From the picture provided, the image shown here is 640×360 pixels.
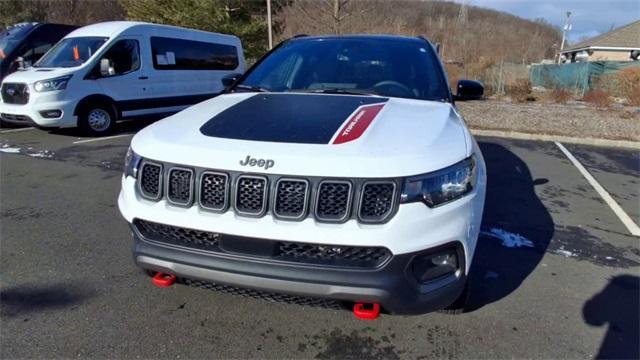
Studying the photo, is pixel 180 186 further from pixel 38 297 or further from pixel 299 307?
pixel 38 297

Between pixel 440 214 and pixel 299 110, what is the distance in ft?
3.68

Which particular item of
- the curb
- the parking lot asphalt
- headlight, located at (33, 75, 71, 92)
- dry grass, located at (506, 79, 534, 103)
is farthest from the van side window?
dry grass, located at (506, 79, 534, 103)

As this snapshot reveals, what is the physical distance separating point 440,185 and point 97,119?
328 inches

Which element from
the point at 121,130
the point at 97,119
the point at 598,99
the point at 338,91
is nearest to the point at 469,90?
the point at 338,91

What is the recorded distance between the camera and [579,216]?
4602mm

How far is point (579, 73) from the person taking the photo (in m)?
25.5

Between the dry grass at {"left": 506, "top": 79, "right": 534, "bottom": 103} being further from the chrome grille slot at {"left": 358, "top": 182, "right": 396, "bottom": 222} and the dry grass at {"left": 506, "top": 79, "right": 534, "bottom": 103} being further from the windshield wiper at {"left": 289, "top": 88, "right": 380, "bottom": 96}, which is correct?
the chrome grille slot at {"left": 358, "top": 182, "right": 396, "bottom": 222}

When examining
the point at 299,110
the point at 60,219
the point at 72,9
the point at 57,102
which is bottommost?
the point at 60,219

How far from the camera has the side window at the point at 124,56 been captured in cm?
874

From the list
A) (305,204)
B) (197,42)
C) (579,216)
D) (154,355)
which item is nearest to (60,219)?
(154,355)

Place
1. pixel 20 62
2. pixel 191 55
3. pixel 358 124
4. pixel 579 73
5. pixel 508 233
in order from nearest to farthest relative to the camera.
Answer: pixel 358 124 < pixel 508 233 < pixel 20 62 < pixel 191 55 < pixel 579 73

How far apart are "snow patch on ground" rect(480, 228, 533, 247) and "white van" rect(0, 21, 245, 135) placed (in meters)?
7.70

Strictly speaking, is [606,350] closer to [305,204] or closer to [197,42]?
[305,204]

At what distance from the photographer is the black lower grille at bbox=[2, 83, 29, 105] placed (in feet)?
26.1
